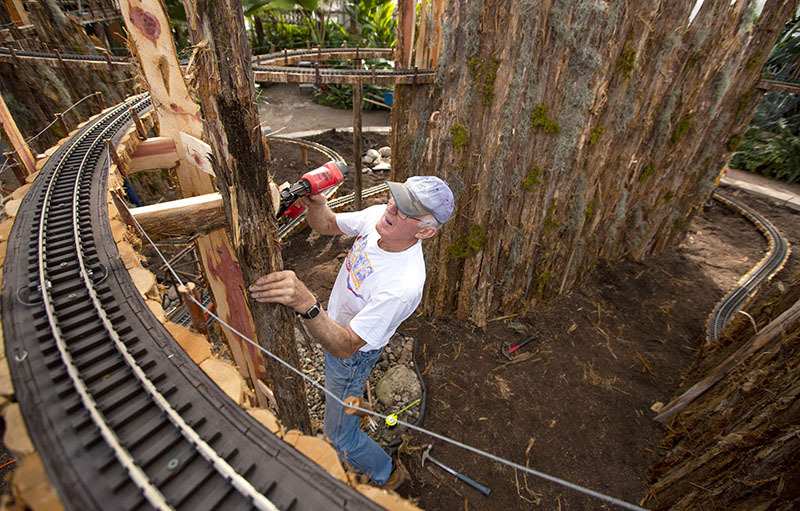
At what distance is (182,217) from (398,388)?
3.48 metres

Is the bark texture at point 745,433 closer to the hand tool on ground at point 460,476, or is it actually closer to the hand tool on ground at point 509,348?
the hand tool on ground at point 460,476

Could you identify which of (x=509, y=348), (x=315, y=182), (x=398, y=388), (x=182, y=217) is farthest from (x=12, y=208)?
(x=509, y=348)

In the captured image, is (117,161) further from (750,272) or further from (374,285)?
(750,272)

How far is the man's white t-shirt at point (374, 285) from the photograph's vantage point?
8.67 feet

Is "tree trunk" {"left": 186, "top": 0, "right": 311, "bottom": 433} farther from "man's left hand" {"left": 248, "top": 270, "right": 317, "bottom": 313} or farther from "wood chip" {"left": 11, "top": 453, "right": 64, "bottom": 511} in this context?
"wood chip" {"left": 11, "top": 453, "right": 64, "bottom": 511}

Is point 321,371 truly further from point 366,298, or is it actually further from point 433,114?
point 433,114

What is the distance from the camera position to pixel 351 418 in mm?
3256

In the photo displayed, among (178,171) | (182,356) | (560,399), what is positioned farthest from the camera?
(560,399)

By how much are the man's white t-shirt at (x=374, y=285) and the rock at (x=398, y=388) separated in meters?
1.85

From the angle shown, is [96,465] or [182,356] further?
[182,356]

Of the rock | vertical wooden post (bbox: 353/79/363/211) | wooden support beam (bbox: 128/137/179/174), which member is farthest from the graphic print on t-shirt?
vertical wooden post (bbox: 353/79/363/211)

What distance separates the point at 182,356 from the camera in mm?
1712

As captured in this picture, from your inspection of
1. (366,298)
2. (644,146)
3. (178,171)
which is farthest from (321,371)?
(644,146)

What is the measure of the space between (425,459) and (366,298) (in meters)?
2.26
